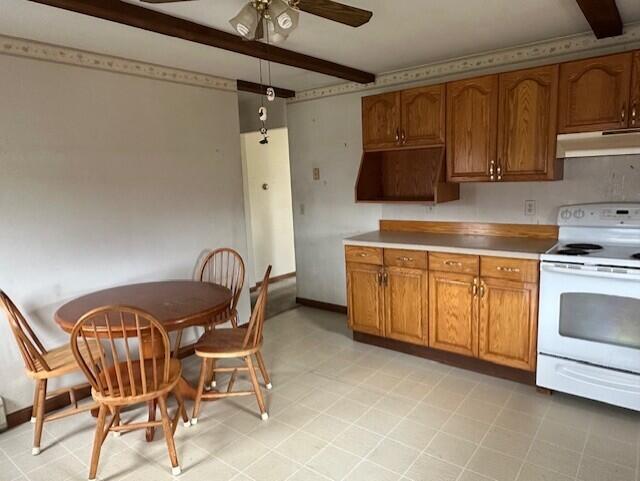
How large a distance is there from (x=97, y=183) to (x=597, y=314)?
3254mm

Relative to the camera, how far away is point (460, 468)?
2096mm

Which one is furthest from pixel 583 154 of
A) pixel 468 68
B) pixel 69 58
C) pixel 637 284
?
pixel 69 58

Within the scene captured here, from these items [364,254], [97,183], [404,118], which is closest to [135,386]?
[97,183]

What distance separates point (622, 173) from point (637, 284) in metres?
0.87

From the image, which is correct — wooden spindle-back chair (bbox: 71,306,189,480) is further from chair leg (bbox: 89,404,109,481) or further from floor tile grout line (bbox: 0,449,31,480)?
floor tile grout line (bbox: 0,449,31,480)

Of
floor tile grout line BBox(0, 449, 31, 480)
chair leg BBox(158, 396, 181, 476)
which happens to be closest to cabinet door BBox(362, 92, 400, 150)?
chair leg BBox(158, 396, 181, 476)

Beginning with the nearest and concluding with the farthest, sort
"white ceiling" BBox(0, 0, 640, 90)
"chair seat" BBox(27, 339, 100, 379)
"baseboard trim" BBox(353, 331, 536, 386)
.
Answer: "white ceiling" BBox(0, 0, 640, 90) → "chair seat" BBox(27, 339, 100, 379) → "baseboard trim" BBox(353, 331, 536, 386)

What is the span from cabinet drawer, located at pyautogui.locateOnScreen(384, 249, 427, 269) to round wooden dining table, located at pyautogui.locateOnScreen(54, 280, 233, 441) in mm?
1269

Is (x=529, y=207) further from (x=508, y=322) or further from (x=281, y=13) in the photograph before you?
(x=281, y=13)

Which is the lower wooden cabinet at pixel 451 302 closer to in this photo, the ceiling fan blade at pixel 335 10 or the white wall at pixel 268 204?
the ceiling fan blade at pixel 335 10

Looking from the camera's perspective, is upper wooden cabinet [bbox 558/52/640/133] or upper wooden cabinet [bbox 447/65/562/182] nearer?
upper wooden cabinet [bbox 558/52/640/133]

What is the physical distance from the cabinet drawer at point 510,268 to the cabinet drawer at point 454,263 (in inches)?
2.1

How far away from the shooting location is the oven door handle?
2293 millimetres

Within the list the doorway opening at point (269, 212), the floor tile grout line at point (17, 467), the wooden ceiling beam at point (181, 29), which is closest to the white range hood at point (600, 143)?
the wooden ceiling beam at point (181, 29)
